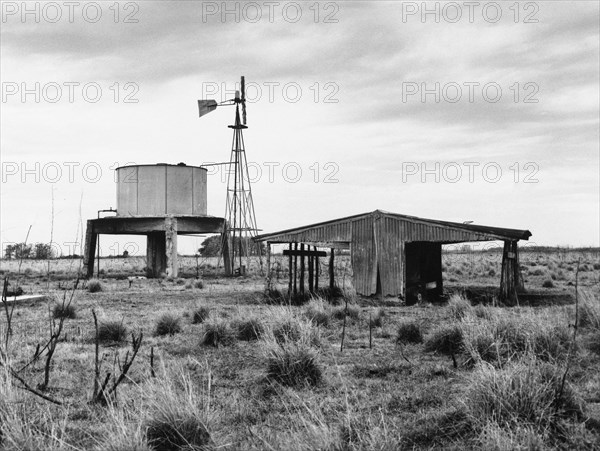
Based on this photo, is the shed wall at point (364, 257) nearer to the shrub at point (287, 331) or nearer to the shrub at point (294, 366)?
the shrub at point (287, 331)

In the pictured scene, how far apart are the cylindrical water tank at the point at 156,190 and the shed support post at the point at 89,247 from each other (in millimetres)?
1631

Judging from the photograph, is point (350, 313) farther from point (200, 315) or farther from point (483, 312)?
point (200, 315)

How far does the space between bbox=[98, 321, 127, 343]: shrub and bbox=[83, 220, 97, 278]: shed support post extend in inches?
887

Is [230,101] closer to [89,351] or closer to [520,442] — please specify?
[89,351]

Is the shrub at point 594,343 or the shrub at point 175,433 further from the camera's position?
the shrub at point 594,343

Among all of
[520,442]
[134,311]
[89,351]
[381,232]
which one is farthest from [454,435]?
[381,232]

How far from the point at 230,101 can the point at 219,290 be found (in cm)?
1250

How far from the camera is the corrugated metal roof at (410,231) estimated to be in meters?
20.7

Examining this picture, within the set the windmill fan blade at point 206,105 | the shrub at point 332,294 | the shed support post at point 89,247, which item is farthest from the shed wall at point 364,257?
the shed support post at point 89,247

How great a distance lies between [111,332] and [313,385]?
17.8 ft

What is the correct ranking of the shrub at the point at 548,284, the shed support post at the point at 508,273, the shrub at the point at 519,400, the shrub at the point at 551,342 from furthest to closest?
the shrub at the point at 548,284 < the shed support post at the point at 508,273 < the shrub at the point at 551,342 < the shrub at the point at 519,400

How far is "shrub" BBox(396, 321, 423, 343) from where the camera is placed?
12.4 m

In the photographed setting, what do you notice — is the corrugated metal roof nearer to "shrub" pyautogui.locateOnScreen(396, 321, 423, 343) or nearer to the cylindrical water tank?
"shrub" pyautogui.locateOnScreen(396, 321, 423, 343)

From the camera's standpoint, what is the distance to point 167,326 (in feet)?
45.2
